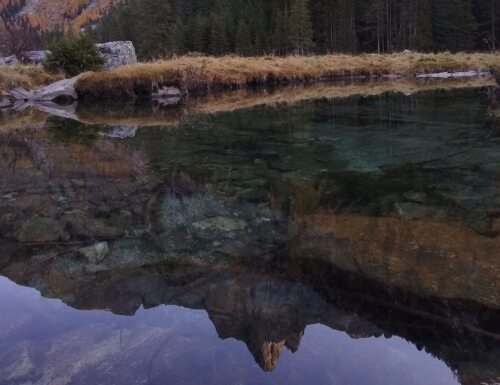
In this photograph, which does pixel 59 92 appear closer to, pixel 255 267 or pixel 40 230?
pixel 40 230

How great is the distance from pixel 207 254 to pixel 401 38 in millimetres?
50965

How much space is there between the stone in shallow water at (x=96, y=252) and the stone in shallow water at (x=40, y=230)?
0.43 meters

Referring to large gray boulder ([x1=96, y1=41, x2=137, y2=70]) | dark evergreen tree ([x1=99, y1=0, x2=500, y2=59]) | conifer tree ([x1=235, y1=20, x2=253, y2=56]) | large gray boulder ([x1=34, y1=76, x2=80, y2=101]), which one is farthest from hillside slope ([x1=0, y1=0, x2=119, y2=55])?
large gray boulder ([x1=34, y1=76, x2=80, y2=101])

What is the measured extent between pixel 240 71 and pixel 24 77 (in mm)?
9337

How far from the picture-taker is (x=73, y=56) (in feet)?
69.3

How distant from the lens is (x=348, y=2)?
49438 millimetres

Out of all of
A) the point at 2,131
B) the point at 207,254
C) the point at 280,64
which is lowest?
the point at 280,64

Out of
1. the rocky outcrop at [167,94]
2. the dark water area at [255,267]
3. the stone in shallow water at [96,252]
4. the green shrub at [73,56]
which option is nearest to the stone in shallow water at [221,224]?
the dark water area at [255,267]

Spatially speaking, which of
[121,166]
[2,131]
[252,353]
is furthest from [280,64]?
[252,353]

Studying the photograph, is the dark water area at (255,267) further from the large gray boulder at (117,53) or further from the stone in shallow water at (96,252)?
the large gray boulder at (117,53)

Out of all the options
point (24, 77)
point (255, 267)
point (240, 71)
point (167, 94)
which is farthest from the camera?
point (240, 71)

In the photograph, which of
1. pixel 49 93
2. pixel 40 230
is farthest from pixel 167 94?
pixel 40 230

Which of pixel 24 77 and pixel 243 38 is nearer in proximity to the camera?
pixel 24 77

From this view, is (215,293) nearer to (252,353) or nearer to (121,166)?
(252,353)
